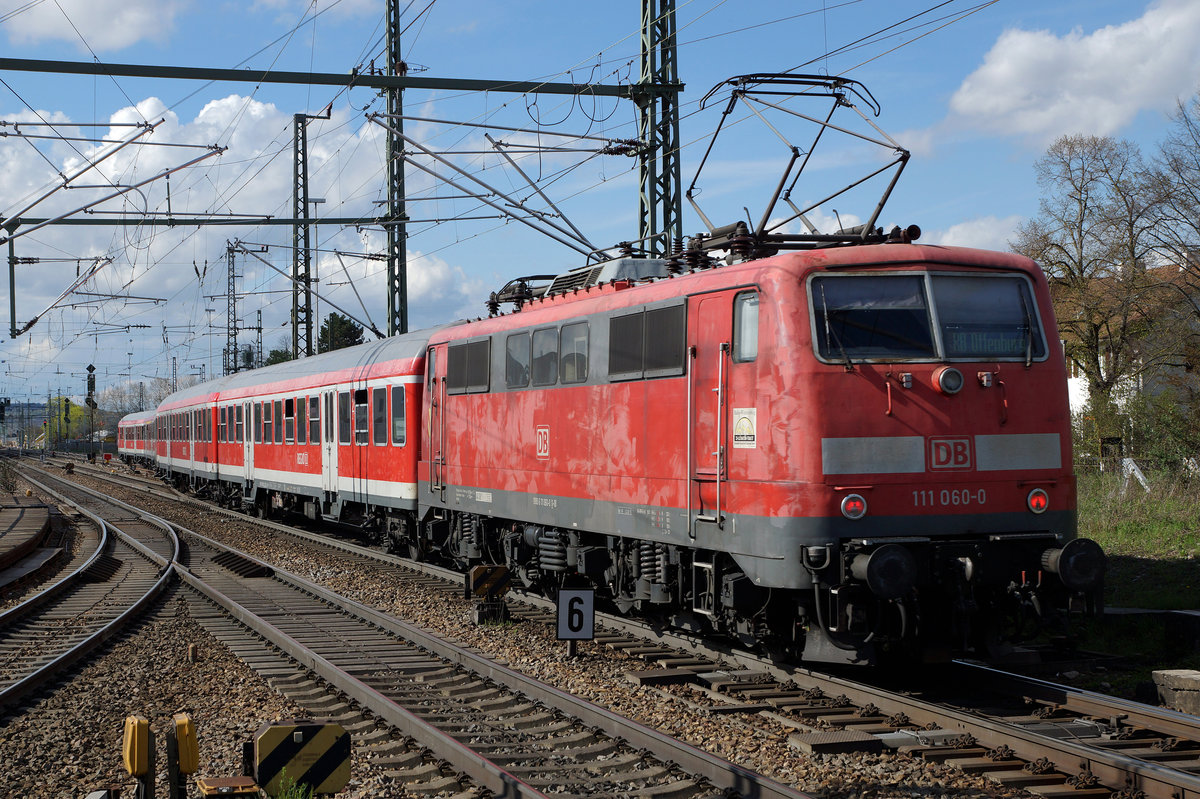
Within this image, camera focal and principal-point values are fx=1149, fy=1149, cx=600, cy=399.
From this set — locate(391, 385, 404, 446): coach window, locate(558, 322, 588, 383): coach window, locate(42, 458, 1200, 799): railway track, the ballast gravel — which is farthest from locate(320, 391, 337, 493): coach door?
locate(42, 458, 1200, 799): railway track

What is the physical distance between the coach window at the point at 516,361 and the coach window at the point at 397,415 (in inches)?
191

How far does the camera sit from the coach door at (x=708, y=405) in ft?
31.9

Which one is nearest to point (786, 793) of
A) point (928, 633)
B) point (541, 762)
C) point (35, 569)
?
point (541, 762)

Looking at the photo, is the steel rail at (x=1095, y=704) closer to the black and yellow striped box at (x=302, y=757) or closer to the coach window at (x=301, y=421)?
the black and yellow striped box at (x=302, y=757)

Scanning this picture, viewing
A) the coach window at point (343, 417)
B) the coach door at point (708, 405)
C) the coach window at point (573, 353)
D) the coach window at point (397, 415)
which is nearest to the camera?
the coach door at point (708, 405)

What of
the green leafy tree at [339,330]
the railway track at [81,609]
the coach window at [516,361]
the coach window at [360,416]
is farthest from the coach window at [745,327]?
the green leafy tree at [339,330]

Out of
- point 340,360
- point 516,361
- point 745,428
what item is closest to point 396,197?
point 340,360

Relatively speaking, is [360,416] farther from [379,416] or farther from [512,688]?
[512,688]

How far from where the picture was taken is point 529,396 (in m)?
13.5

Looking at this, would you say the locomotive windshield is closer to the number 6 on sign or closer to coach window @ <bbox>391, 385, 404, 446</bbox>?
the number 6 on sign

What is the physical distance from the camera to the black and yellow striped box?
6.32 meters

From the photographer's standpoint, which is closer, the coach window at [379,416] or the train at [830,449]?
the train at [830,449]

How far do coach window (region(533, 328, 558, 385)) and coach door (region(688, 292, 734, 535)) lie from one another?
9.66 ft

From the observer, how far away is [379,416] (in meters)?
20.1
